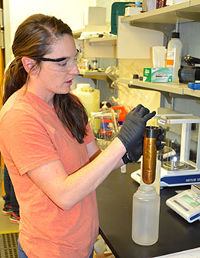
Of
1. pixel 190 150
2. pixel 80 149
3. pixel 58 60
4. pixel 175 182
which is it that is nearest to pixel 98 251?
pixel 175 182

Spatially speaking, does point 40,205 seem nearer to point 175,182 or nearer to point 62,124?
point 62,124

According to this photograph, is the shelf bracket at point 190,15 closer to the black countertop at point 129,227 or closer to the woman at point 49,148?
the woman at point 49,148

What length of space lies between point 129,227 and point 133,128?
0.41 metres

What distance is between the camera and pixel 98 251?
1832 mm

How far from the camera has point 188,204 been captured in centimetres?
126

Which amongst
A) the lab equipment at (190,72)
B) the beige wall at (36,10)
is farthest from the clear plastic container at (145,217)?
the beige wall at (36,10)

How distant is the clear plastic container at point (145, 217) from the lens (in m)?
1.09

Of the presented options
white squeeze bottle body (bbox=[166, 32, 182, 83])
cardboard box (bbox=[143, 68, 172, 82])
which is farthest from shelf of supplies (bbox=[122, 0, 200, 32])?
cardboard box (bbox=[143, 68, 172, 82])

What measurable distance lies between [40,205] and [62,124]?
30 cm

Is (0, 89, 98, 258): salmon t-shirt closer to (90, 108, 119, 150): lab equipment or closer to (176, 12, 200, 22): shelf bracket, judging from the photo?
(176, 12, 200, 22): shelf bracket

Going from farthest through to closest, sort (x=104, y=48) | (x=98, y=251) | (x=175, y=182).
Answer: (x=104, y=48) → (x=98, y=251) → (x=175, y=182)

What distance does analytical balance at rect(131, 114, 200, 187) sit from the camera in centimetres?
148

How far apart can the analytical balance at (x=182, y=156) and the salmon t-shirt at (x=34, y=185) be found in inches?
18.5

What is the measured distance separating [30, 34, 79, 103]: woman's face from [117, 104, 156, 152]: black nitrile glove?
252mm
